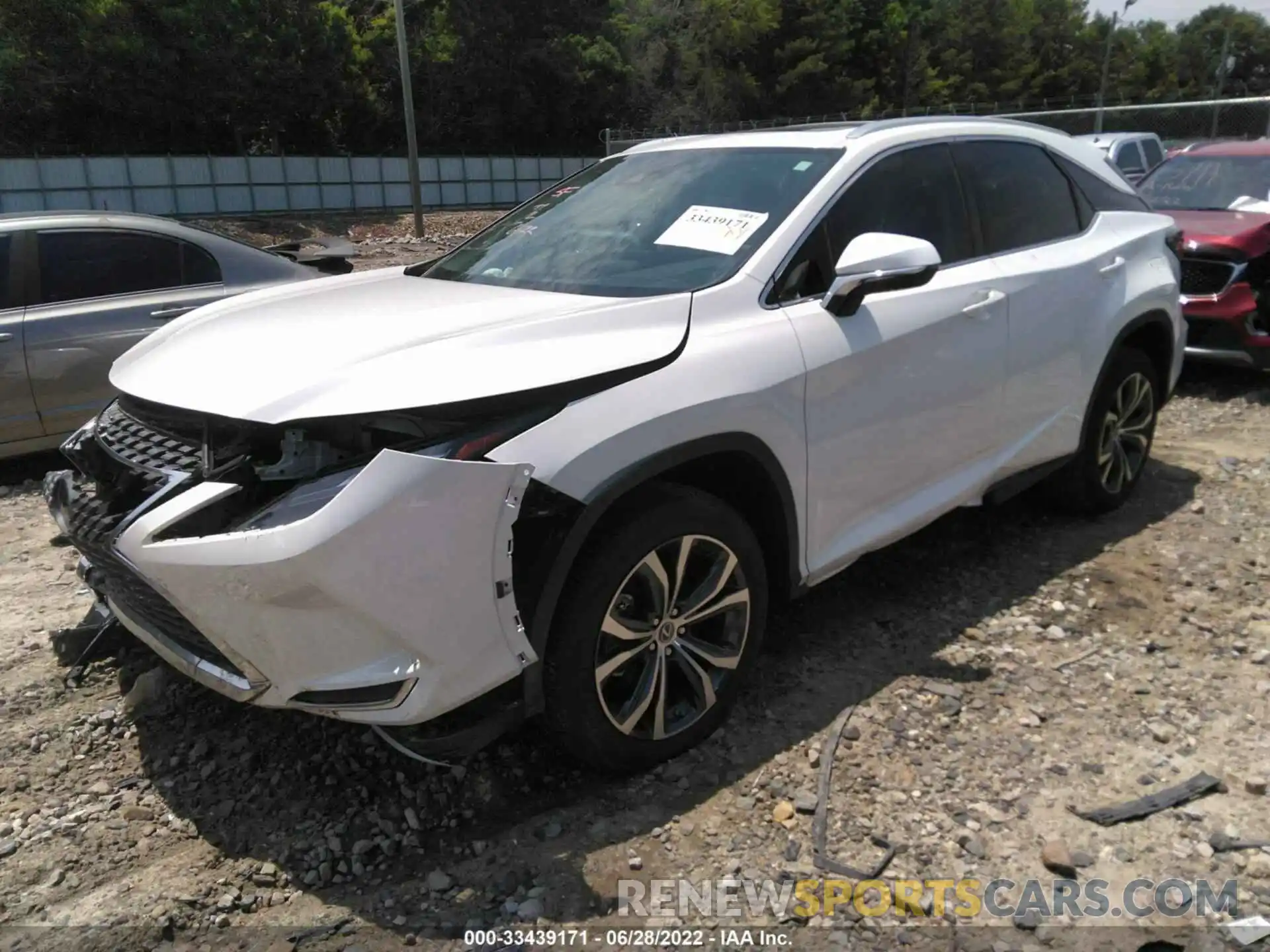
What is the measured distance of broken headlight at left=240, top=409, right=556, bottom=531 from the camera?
2.25 meters

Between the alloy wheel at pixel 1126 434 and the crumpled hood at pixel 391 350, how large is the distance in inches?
106

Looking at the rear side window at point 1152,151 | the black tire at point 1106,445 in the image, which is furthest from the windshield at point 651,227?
the rear side window at point 1152,151

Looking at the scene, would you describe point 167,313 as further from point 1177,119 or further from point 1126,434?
point 1177,119

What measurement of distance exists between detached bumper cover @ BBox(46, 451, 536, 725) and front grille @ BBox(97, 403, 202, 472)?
5.6 inches

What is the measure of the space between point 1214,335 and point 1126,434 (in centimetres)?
303

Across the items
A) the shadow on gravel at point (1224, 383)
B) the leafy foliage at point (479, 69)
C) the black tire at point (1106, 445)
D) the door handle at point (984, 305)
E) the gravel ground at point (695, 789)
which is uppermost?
the leafy foliage at point (479, 69)

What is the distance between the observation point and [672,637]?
112 inches

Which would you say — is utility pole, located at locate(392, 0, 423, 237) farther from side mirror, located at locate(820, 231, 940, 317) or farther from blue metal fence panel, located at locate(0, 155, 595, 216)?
side mirror, located at locate(820, 231, 940, 317)

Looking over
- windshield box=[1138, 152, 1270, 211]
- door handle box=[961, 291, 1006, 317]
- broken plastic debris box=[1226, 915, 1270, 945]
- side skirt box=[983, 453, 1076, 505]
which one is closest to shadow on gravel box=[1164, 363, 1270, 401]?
windshield box=[1138, 152, 1270, 211]

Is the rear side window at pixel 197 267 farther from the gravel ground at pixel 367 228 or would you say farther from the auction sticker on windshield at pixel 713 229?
the gravel ground at pixel 367 228

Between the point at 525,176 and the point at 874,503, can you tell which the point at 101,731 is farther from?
the point at 525,176

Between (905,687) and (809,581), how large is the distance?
1.78 feet

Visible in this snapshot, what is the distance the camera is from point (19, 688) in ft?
11.1

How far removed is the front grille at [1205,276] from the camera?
7078mm
